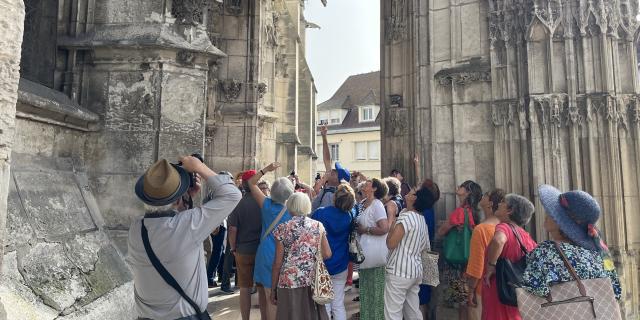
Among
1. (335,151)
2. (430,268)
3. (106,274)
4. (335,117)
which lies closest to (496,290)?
(430,268)

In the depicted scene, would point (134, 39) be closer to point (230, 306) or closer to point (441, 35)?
point (230, 306)

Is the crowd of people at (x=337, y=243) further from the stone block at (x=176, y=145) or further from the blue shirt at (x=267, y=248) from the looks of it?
the stone block at (x=176, y=145)

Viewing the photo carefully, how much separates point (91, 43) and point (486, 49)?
15.2 ft

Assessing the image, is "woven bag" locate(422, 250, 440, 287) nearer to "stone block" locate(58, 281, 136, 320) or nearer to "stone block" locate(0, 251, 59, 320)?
"stone block" locate(58, 281, 136, 320)

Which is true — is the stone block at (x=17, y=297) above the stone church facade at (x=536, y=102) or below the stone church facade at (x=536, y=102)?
below

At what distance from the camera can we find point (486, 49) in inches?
211

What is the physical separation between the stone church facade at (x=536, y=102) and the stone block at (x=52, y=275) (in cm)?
412

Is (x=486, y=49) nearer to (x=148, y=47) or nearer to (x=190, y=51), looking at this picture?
(x=190, y=51)

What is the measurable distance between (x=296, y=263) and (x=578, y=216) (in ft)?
6.19

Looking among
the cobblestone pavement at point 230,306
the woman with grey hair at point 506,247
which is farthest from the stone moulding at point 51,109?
the woman with grey hair at point 506,247

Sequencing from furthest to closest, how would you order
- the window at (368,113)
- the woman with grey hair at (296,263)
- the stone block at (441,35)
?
the window at (368,113), the stone block at (441,35), the woman with grey hair at (296,263)

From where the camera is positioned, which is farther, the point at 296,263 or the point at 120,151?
the point at 120,151

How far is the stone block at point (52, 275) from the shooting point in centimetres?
306

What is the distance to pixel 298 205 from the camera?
320cm
